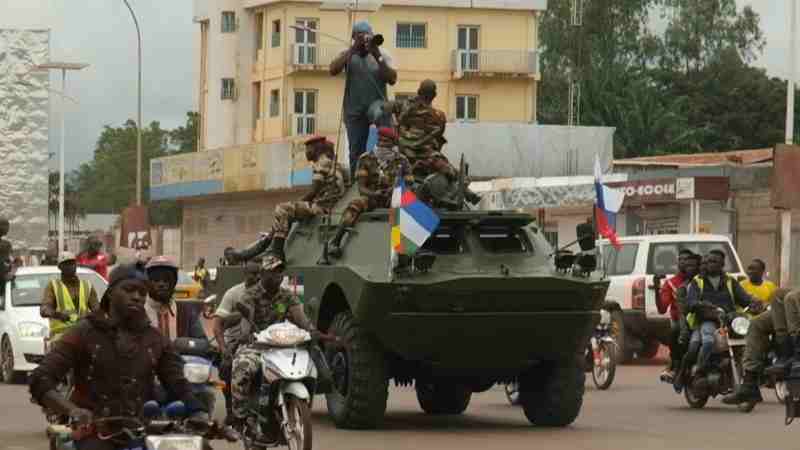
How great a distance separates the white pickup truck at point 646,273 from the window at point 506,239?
970 centimetres

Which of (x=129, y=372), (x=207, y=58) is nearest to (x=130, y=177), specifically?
(x=207, y=58)

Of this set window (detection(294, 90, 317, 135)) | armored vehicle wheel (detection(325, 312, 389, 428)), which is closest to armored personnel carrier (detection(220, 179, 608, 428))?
armored vehicle wheel (detection(325, 312, 389, 428))

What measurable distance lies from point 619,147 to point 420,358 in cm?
6859

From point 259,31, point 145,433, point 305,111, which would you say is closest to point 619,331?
point 145,433

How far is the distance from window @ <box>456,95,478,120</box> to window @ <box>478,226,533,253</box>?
5828 cm

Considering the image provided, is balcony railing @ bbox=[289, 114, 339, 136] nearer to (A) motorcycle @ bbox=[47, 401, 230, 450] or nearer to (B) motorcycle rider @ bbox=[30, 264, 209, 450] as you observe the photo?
(B) motorcycle rider @ bbox=[30, 264, 209, 450]

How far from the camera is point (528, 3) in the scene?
247 ft

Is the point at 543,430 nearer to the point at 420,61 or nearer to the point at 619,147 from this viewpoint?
the point at 420,61

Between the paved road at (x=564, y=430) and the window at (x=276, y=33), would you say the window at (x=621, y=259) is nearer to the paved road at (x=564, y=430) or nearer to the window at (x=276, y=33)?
the paved road at (x=564, y=430)

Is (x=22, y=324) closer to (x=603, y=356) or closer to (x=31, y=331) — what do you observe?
(x=31, y=331)

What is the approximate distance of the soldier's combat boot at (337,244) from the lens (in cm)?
1844

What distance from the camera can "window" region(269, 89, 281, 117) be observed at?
7512 cm

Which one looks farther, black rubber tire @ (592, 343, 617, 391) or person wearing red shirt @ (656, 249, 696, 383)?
black rubber tire @ (592, 343, 617, 391)

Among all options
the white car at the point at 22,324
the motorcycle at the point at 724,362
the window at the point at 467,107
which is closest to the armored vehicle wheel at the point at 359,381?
the motorcycle at the point at 724,362
